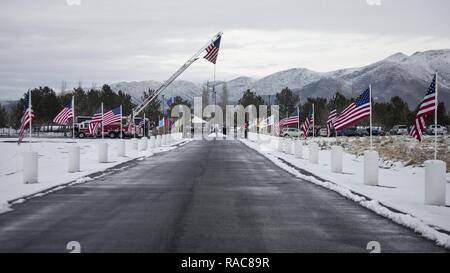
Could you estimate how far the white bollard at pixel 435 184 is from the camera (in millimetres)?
12805

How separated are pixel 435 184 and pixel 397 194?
93.8 inches

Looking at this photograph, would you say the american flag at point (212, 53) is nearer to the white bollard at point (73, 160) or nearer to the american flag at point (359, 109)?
the american flag at point (359, 109)

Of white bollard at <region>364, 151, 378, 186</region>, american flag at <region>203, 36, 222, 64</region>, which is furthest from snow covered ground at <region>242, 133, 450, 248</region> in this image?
american flag at <region>203, 36, 222, 64</region>

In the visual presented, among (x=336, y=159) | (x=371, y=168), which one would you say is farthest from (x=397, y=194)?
(x=336, y=159)

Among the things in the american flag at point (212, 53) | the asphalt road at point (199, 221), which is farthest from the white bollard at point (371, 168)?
the american flag at point (212, 53)

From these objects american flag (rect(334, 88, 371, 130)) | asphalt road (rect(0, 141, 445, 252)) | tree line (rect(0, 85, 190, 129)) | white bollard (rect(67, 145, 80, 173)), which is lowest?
asphalt road (rect(0, 141, 445, 252))

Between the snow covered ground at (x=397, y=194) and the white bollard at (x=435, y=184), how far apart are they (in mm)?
284

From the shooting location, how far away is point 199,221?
10.7 meters

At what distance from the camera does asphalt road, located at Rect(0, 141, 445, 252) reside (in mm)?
8578

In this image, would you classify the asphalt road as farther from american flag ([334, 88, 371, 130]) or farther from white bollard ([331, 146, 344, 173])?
american flag ([334, 88, 371, 130])

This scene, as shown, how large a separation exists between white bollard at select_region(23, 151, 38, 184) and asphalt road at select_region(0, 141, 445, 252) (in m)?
1.65
